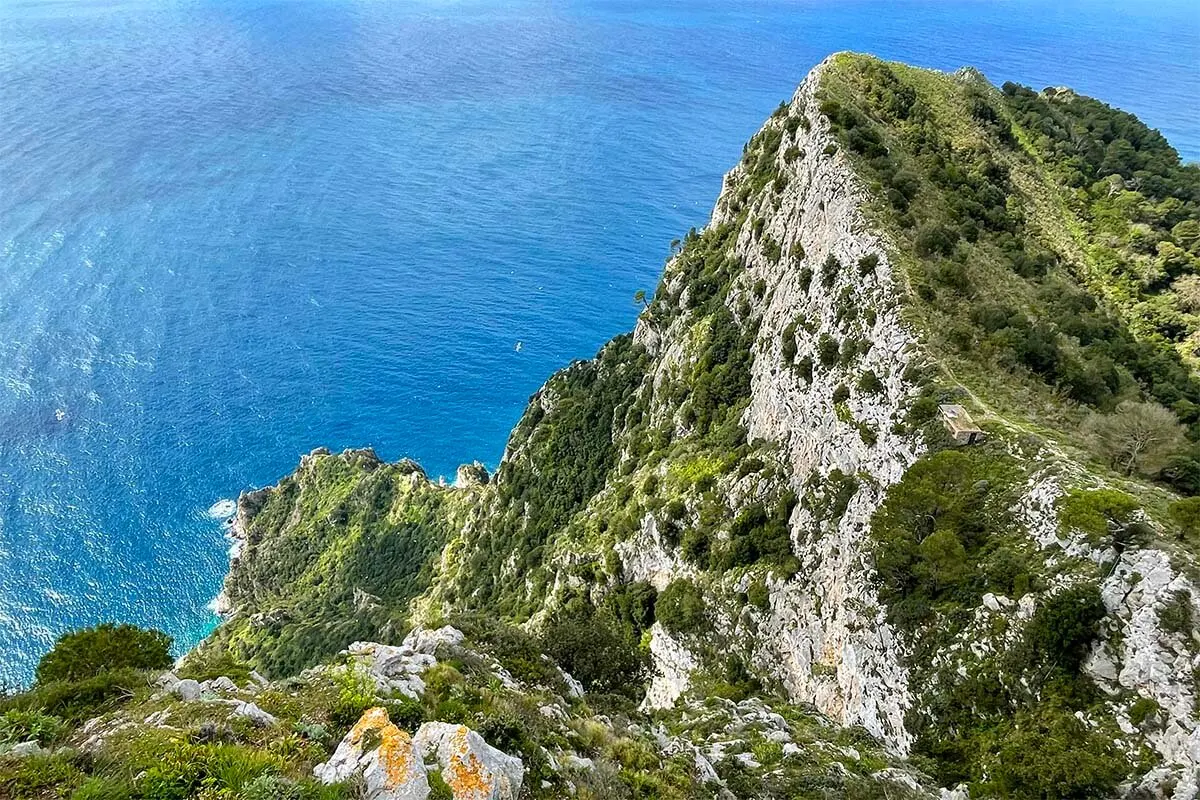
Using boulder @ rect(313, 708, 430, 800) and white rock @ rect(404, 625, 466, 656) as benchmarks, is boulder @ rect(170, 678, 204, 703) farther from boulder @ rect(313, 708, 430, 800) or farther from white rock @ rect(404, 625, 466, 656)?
white rock @ rect(404, 625, 466, 656)

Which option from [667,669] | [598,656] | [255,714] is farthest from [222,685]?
[667,669]

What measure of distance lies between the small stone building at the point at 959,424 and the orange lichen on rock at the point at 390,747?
91.9ft

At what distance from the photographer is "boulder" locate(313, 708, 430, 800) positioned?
48.8 feet

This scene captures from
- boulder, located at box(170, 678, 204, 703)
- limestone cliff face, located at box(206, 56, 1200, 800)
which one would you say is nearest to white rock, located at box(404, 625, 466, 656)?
boulder, located at box(170, 678, 204, 703)

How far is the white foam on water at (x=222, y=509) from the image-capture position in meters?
127

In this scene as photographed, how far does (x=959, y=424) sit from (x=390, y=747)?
2913 centimetres

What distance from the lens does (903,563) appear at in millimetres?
31109

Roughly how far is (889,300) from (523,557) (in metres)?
53.4

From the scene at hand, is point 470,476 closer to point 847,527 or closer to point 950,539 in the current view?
point 847,527

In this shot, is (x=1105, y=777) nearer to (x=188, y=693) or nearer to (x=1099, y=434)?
(x=1099, y=434)

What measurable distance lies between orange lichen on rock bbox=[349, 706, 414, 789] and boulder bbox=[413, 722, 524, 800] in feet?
1.83

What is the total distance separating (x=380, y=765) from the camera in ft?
50.2

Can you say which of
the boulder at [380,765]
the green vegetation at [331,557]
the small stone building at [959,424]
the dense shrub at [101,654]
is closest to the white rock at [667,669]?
the small stone building at [959,424]

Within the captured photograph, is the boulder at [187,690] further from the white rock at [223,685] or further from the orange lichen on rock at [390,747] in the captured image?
the orange lichen on rock at [390,747]
